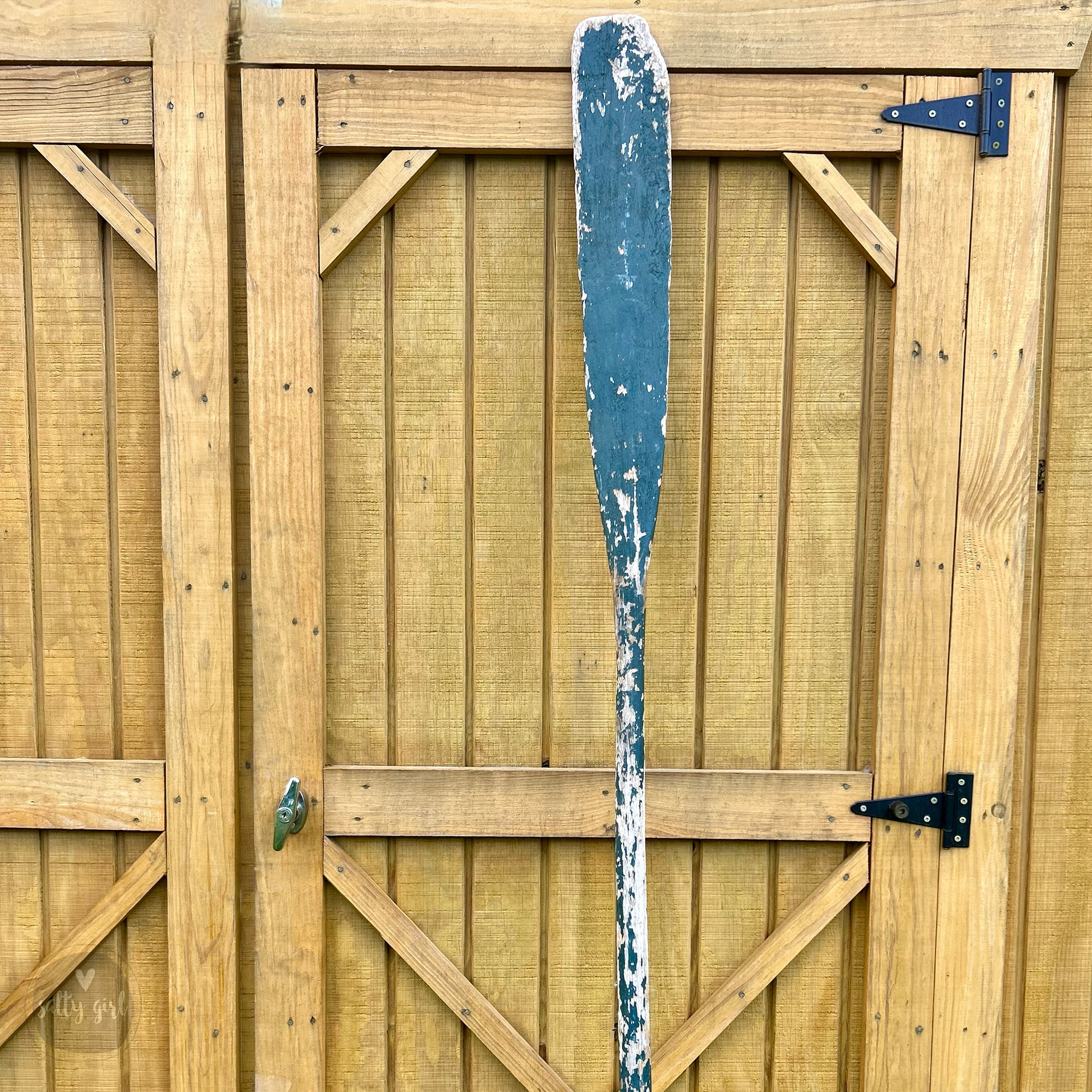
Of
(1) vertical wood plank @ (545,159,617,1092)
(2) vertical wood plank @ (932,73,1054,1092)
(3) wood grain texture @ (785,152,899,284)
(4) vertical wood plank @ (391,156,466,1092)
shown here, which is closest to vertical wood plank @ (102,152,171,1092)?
(4) vertical wood plank @ (391,156,466,1092)

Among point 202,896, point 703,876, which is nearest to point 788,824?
point 703,876

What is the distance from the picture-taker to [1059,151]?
4.52 ft

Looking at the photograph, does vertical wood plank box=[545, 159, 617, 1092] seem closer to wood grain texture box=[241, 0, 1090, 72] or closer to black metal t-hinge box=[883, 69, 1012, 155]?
wood grain texture box=[241, 0, 1090, 72]

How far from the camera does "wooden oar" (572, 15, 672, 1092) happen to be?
126cm

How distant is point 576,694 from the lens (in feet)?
4.73

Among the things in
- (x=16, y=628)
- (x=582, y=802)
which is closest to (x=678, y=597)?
(x=582, y=802)

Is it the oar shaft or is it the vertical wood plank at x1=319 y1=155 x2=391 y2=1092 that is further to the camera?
the vertical wood plank at x1=319 y1=155 x2=391 y2=1092

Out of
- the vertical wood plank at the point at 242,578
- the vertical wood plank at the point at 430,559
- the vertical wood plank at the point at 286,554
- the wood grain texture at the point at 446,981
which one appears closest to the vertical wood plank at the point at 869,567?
the wood grain texture at the point at 446,981

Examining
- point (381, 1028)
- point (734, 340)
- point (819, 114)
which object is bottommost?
point (381, 1028)

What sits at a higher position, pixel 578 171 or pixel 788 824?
pixel 578 171

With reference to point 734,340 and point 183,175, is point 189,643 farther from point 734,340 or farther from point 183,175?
point 734,340

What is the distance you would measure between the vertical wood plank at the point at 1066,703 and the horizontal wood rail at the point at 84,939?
1539 mm

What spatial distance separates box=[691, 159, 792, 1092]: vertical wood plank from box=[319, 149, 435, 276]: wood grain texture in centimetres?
51

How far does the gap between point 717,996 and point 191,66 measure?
1801 mm
